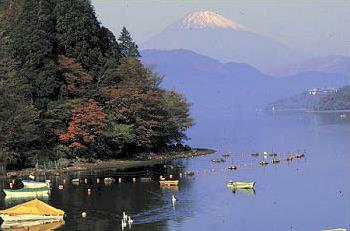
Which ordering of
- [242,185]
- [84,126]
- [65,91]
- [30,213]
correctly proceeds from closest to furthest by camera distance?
[30,213]
[242,185]
[84,126]
[65,91]

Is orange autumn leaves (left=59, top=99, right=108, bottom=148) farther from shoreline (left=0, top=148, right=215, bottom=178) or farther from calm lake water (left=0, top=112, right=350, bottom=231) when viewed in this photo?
calm lake water (left=0, top=112, right=350, bottom=231)

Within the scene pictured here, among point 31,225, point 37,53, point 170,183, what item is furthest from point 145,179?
point 31,225

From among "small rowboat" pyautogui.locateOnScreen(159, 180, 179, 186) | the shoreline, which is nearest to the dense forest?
the shoreline

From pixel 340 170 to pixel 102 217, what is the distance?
4288 centimetres

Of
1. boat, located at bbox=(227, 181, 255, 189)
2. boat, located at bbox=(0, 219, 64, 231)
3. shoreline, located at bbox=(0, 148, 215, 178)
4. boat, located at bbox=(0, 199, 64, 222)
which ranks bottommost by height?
boat, located at bbox=(0, 219, 64, 231)

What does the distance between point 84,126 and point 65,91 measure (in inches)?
228

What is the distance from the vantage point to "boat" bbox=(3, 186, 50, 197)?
220ft

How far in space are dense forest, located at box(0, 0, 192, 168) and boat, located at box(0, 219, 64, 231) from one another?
29426 mm

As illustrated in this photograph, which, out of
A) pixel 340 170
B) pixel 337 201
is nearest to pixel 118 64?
pixel 340 170

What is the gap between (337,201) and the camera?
65062 mm

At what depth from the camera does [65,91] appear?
3666 inches

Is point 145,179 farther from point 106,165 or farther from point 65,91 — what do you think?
point 65,91

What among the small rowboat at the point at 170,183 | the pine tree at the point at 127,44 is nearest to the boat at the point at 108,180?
the small rowboat at the point at 170,183

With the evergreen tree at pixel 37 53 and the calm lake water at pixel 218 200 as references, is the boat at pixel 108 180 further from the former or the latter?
the evergreen tree at pixel 37 53
